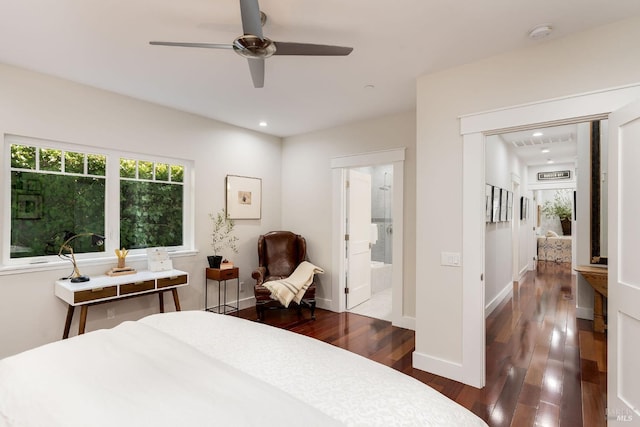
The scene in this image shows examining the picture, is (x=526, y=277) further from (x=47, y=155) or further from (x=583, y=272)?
(x=47, y=155)

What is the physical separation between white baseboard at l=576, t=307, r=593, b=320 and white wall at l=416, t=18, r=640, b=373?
108 inches

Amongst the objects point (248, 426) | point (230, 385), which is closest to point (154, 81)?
point (230, 385)

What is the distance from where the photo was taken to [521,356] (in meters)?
3.11

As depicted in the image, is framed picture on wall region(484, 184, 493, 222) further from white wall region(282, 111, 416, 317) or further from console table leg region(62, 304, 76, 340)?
console table leg region(62, 304, 76, 340)

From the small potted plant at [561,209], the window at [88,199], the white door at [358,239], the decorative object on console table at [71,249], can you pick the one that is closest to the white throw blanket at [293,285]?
the white door at [358,239]

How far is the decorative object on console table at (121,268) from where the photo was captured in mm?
3205

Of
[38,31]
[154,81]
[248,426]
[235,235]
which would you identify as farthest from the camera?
[235,235]

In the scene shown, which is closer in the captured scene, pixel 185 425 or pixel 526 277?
Result: pixel 185 425

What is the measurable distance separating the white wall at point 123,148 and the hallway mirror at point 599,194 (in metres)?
4.27

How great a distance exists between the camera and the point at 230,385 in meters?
1.15

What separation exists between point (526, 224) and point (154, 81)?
26.6 feet

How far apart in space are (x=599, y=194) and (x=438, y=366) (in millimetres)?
3175

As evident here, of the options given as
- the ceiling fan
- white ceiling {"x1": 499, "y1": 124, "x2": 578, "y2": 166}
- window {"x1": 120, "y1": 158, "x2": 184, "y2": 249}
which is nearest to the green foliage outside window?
window {"x1": 120, "y1": 158, "x2": 184, "y2": 249}

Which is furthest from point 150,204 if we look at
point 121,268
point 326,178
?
point 326,178
